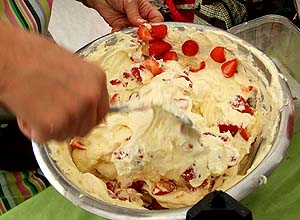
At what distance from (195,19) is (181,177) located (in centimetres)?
87

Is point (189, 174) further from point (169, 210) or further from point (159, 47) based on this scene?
point (159, 47)

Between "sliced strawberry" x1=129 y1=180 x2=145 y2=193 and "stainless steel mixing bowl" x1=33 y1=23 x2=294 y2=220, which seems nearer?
"stainless steel mixing bowl" x1=33 y1=23 x2=294 y2=220

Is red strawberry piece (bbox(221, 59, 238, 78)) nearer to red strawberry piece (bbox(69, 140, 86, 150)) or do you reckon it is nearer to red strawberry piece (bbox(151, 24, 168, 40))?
red strawberry piece (bbox(151, 24, 168, 40))

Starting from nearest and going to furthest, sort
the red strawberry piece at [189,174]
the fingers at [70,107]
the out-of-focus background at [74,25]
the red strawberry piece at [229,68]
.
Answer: the fingers at [70,107] < the red strawberry piece at [189,174] < the red strawberry piece at [229,68] < the out-of-focus background at [74,25]

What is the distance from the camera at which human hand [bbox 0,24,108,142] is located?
0.64 meters

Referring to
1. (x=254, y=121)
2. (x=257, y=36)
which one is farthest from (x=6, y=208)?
(x=257, y=36)

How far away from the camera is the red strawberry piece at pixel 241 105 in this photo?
1.01 meters

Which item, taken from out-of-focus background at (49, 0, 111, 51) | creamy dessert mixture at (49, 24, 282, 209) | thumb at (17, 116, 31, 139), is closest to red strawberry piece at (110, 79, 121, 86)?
creamy dessert mixture at (49, 24, 282, 209)

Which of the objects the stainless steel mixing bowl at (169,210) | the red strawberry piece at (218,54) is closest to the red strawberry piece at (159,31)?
the red strawberry piece at (218,54)

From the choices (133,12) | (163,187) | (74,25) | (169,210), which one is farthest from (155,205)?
(74,25)

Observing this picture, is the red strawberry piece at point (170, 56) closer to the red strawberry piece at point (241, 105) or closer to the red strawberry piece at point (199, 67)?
the red strawberry piece at point (199, 67)

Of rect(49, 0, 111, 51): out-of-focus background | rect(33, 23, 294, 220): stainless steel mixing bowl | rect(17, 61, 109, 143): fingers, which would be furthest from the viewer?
rect(49, 0, 111, 51): out-of-focus background

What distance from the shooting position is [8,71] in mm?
661

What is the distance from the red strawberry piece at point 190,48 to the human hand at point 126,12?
0.37 ft
